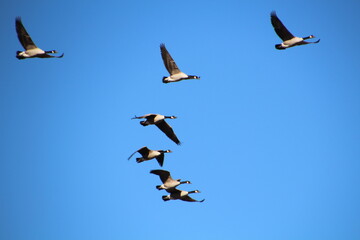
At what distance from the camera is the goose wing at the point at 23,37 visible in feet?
197

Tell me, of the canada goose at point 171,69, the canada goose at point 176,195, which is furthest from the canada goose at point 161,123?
the canada goose at point 176,195

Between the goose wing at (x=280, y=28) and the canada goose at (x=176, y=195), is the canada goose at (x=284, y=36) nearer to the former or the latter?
the goose wing at (x=280, y=28)

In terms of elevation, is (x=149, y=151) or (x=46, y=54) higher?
(x=46, y=54)

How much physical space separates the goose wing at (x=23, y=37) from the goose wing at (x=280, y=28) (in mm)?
15576

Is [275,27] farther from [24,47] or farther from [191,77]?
[24,47]

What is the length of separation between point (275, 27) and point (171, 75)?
763cm

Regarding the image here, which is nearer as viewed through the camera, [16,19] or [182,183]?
[16,19]

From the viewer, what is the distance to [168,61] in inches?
2458

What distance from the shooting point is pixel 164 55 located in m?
62.2

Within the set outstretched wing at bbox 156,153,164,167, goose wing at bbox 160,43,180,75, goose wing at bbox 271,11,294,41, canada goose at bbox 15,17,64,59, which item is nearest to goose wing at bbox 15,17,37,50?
canada goose at bbox 15,17,64,59

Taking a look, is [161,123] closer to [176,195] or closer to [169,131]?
[169,131]

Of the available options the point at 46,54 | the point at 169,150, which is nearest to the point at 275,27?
the point at 169,150

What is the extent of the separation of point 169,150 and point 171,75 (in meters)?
5.04

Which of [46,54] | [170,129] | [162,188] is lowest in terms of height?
[162,188]
